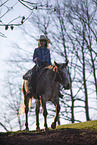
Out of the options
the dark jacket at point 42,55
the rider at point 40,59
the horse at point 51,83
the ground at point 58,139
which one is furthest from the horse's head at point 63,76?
Answer: the ground at point 58,139

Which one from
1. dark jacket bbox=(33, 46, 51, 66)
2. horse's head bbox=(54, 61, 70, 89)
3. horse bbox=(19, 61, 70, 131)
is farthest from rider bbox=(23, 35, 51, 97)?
horse's head bbox=(54, 61, 70, 89)

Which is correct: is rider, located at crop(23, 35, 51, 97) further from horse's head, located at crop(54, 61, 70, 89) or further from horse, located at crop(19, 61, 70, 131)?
horse's head, located at crop(54, 61, 70, 89)

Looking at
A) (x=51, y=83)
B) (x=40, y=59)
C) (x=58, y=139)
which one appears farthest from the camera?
(x=40, y=59)

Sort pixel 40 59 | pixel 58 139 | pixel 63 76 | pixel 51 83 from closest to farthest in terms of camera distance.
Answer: pixel 58 139 → pixel 63 76 → pixel 51 83 → pixel 40 59

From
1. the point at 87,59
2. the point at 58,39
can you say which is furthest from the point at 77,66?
the point at 58,39

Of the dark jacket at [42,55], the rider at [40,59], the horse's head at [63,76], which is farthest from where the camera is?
the dark jacket at [42,55]

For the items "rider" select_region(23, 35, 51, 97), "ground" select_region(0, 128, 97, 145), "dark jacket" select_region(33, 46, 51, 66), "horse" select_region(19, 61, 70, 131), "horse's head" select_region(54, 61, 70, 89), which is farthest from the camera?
"dark jacket" select_region(33, 46, 51, 66)

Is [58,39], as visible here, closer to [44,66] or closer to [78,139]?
[44,66]

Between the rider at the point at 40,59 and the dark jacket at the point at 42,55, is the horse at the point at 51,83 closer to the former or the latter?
the rider at the point at 40,59

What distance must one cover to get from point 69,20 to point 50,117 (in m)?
6.68

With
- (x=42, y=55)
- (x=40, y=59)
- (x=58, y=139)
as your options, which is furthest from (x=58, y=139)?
(x=42, y=55)

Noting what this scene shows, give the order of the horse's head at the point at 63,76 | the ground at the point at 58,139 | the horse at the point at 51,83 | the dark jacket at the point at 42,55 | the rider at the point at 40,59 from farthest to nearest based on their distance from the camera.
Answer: the dark jacket at the point at 42,55 → the rider at the point at 40,59 → the horse at the point at 51,83 → the horse's head at the point at 63,76 → the ground at the point at 58,139

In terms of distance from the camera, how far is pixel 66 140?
6.84m

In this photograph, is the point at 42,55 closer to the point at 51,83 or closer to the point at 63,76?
the point at 51,83
